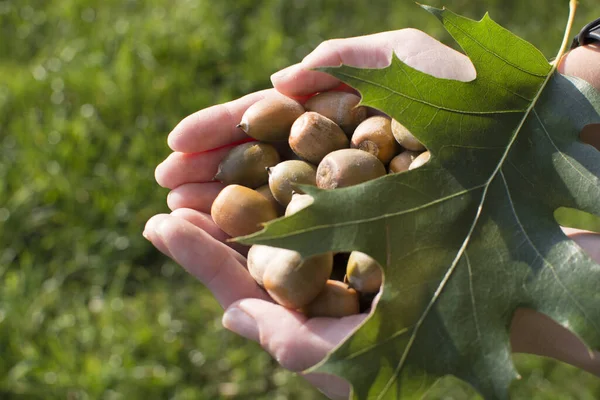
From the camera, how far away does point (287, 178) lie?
1.76 m

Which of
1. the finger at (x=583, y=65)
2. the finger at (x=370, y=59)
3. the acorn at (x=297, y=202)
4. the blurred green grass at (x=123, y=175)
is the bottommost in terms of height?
the blurred green grass at (x=123, y=175)

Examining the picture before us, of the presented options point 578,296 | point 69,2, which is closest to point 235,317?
point 578,296

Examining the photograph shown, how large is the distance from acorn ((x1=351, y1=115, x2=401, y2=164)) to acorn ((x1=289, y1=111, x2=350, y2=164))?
6cm

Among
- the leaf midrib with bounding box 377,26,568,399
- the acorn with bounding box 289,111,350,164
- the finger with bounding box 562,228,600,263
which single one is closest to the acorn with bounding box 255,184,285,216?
the acorn with bounding box 289,111,350,164

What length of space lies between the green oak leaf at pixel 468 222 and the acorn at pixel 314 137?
0.32 m

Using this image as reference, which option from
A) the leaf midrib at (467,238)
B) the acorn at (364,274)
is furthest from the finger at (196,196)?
the leaf midrib at (467,238)

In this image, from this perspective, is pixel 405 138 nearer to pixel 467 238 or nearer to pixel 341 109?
pixel 341 109

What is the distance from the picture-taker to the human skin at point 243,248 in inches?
56.7

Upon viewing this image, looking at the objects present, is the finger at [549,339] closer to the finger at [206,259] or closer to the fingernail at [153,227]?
the finger at [206,259]

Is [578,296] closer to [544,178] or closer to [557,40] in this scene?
[544,178]

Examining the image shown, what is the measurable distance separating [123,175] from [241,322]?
1.42 metres

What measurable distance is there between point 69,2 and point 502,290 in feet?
8.68

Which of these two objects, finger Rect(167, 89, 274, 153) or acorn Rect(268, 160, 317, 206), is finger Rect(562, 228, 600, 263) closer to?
acorn Rect(268, 160, 317, 206)

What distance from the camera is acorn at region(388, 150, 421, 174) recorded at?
174 centimetres
